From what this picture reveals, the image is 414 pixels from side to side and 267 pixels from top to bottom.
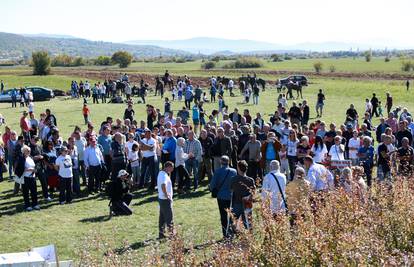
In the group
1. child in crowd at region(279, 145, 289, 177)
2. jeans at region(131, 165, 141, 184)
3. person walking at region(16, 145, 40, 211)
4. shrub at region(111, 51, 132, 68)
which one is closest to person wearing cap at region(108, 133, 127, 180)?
jeans at region(131, 165, 141, 184)

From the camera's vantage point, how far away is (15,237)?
1246 centimetres

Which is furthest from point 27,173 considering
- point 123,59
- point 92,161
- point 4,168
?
point 123,59

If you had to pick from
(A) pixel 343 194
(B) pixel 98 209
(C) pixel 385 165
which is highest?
(A) pixel 343 194

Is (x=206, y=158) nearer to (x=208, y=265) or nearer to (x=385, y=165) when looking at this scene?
(x=385, y=165)

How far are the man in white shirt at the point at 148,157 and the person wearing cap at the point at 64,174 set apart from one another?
215cm

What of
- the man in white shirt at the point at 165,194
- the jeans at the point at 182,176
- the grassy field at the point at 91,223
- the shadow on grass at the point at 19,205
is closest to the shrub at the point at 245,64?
the jeans at the point at 182,176

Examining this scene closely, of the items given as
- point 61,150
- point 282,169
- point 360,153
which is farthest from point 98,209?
point 360,153

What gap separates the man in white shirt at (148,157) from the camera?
16297mm

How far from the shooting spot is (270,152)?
1609 cm

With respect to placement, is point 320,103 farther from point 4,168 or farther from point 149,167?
point 4,168

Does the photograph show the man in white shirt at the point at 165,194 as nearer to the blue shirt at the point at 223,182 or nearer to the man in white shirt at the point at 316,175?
the blue shirt at the point at 223,182

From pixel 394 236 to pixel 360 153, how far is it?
7071mm

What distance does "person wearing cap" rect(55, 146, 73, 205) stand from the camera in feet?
49.0

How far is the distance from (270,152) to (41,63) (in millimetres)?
57785
